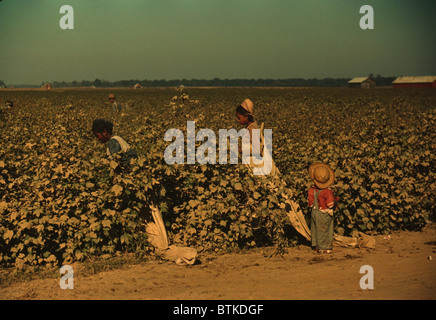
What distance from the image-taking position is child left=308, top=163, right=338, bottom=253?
5250 millimetres

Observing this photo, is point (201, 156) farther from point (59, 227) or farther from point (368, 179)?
point (368, 179)

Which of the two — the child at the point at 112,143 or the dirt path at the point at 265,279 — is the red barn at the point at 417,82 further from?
the child at the point at 112,143

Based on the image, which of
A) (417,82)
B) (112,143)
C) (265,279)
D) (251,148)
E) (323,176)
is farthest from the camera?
(417,82)

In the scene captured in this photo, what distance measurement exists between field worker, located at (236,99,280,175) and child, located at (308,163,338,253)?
1.76 feet

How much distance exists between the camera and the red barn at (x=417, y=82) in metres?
88.2

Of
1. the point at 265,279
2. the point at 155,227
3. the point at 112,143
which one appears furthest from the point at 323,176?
the point at 112,143

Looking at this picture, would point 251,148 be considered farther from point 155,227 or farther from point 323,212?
point 155,227

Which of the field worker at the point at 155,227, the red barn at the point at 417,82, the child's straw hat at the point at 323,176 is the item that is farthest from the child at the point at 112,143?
the red barn at the point at 417,82

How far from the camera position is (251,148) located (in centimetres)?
535

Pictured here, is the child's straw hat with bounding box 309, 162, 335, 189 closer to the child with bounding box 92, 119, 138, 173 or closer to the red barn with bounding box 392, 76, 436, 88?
the child with bounding box 92, 119, 138, 173

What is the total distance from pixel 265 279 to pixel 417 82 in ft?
319

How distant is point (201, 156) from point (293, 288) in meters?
2.33

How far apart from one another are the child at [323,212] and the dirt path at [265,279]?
16cm

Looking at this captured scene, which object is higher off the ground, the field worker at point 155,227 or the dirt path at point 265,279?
the field worker at point 155,227
